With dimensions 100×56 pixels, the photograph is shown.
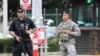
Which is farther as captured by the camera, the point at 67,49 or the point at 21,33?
the point at 67,49

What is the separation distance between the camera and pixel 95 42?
21453mm

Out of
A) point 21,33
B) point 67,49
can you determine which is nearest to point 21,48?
point 21,33

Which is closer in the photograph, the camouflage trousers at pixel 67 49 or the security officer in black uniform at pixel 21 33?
the security officer in black uniform at pixel 21 33

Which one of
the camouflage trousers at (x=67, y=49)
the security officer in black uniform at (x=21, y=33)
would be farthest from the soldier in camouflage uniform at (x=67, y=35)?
the security officer in black uniform at (x=21, y=33)

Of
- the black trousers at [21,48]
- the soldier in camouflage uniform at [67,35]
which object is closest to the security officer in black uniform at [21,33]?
the black trousers at [21,48]

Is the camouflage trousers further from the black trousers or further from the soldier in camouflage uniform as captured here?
the black trousers

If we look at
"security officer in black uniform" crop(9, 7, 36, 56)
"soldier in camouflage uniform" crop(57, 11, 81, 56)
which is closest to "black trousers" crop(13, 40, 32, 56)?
"security officer in black uniform" crop(9, 7, 36, 56)

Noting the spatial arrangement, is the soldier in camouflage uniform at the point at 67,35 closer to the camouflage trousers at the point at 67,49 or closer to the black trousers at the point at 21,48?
the camouflage trousers at the point at 67,49

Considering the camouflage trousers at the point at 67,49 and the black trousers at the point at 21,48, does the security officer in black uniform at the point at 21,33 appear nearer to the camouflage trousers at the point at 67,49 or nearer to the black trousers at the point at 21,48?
the black trousers at the point at 21,48

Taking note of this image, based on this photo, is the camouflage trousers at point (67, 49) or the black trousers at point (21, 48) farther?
the camouflage trousers at point (67, 49)

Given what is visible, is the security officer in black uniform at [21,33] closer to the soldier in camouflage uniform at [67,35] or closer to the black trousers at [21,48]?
the black trousers at [21,48]

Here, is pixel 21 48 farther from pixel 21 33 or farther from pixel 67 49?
pixel 67 49

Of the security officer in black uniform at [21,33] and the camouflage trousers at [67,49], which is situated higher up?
the security officer in black uniform at [21,33]

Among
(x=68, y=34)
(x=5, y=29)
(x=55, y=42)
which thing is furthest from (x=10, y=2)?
(x=68, y=34)
